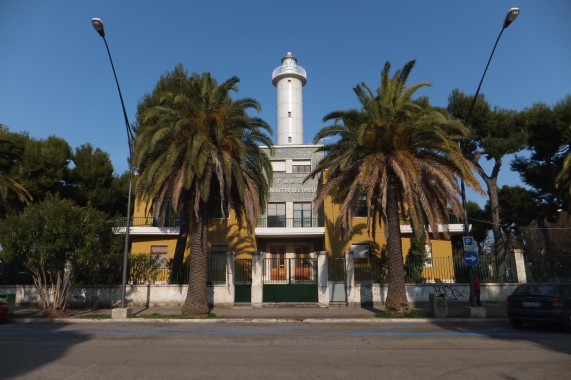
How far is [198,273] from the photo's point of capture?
568 inches

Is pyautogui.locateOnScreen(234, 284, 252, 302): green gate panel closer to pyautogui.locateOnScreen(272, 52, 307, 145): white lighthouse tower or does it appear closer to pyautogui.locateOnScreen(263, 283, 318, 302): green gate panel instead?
pyautogui.locateOnScreen(263, 283, 318, 302): green gate panel

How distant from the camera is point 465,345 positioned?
8.39 metres

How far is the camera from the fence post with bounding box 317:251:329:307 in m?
17.1

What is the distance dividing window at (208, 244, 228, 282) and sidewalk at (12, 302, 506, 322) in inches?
234

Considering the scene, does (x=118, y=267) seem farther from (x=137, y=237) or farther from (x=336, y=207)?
(x=336, y=207)

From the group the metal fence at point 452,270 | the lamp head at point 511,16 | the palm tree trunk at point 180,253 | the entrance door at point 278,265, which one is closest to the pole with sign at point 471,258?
the metal fence at point 452,270

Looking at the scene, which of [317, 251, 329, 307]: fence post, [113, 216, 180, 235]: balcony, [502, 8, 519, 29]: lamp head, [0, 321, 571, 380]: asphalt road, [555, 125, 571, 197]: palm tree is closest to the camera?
[0, 321, 571, 380]: asphalt road

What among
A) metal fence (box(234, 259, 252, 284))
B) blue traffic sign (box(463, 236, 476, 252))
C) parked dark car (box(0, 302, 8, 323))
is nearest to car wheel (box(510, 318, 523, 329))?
blue traffic sign (box(463, 236, 476, 252))

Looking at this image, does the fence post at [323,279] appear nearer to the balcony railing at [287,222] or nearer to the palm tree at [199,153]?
the palm tree at [199,153]

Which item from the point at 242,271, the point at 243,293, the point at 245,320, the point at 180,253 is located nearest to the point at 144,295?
the point at 180,253

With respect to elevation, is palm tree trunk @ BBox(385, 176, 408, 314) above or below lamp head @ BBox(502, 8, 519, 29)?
below

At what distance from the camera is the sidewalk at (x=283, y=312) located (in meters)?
13.8

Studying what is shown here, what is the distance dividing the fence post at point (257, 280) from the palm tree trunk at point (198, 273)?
10.3 ft

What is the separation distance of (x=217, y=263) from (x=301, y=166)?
9.27m
